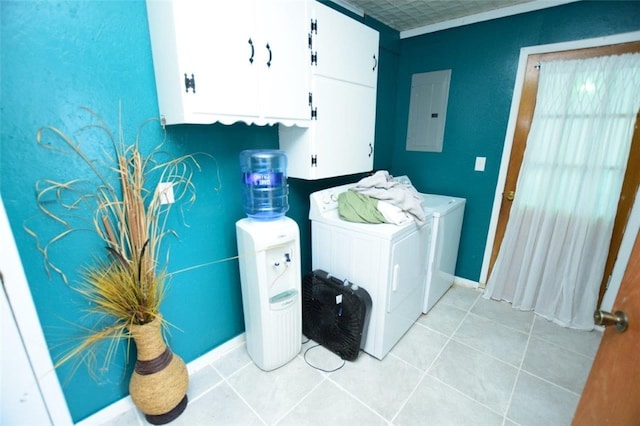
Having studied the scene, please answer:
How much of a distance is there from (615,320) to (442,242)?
1.47 metres

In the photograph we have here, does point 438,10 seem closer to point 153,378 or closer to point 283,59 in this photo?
point 283,59

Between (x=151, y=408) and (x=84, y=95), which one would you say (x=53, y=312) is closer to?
(x=151, y=408)

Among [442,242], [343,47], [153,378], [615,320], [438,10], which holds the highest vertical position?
[438,10]

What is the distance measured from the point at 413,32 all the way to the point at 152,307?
3.07 meters

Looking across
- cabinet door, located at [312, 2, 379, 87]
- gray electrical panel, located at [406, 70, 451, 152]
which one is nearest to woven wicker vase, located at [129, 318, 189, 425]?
cabinet door, located at [312, 2, 379, 87]

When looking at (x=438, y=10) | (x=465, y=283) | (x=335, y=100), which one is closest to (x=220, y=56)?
(x=335, y=100)

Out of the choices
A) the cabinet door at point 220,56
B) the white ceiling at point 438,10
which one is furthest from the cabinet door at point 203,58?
the white ceiling at point 438,10

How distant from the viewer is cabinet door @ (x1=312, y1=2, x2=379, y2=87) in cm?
164

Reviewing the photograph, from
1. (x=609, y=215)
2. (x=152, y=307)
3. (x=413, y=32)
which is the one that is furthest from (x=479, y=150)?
(x=152, y=307)

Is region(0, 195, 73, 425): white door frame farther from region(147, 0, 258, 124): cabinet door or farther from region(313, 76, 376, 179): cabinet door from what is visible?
region(313, 76, 376, 179): cabinet door

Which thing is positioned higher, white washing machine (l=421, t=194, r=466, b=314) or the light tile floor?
white washing machine (l=421, t=194, r=466, b=314)

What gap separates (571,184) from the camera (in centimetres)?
206

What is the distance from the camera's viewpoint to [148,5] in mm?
1242

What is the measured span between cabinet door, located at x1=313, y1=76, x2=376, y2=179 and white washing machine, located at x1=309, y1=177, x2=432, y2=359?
21cm
